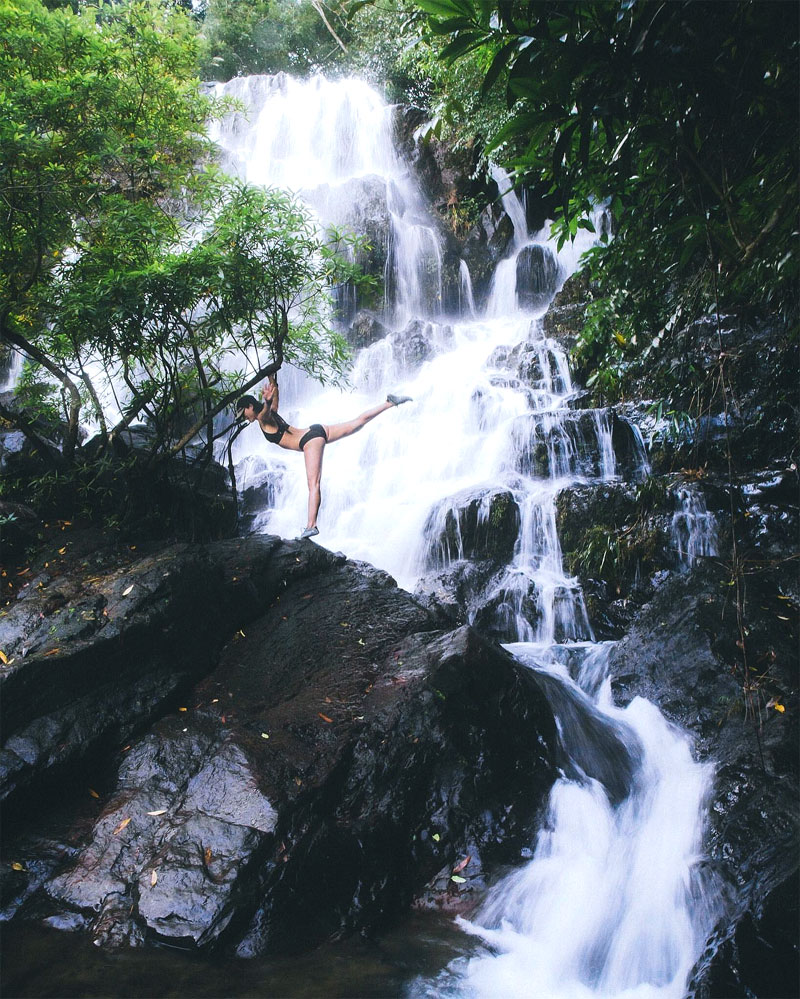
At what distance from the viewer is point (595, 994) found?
107 inches

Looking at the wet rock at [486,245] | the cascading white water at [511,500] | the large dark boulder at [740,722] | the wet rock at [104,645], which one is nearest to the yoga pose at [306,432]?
the cascading white water at [511,500]

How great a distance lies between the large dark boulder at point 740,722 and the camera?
92.0 inches

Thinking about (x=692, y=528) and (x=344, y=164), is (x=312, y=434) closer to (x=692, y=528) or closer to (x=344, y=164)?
(x=692, y=528)

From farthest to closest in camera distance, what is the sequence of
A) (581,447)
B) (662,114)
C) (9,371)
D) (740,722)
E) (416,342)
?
(416,342)
(9,371)
(581,447)
(740,722)
(662,114)

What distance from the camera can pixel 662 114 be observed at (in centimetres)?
226

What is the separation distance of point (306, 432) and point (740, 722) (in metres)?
4.92

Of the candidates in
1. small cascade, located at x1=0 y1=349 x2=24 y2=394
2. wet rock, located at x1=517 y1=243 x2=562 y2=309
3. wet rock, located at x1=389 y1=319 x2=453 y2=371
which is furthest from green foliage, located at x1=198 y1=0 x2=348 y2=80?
small cascade, located at x1=0 y1=349 x2=24 y2=394

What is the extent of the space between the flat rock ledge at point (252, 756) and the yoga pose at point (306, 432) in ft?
6.72

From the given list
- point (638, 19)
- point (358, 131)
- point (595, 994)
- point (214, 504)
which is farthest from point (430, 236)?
point (595, 994)

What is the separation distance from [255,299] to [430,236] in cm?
983

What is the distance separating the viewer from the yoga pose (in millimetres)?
6453

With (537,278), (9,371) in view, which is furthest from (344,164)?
(9,371)

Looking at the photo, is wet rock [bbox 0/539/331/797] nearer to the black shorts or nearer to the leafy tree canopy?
the leafy tree canopy

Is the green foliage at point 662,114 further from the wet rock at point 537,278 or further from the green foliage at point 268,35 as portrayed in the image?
the green foliage at point 268,35
